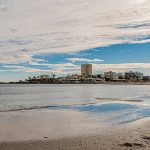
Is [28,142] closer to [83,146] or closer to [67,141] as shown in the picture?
[67,141]

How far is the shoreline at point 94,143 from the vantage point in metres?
11.9

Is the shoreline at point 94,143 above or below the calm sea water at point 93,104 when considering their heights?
above

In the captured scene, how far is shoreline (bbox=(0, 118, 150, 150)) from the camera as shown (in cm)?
1190

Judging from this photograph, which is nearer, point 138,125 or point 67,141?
point 67,141

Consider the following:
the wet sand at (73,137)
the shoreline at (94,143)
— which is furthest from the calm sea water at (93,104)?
the shoreline at (94,143)

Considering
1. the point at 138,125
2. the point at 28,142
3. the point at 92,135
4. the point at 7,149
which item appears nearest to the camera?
the point at 7,149

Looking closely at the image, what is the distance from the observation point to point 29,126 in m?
18.2

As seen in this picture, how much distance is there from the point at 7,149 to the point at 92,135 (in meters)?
4.48

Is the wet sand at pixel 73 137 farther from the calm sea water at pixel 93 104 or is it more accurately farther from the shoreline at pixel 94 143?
the calm sea water at pixel 93 104

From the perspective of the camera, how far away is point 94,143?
12641 millimetres

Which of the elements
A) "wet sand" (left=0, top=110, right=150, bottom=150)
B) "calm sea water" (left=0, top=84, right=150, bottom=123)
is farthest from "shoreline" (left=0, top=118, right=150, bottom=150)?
"calm sea water" (left=0, top=84, right=150, bottom=123)

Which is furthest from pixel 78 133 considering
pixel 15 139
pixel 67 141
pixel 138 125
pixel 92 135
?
pixel 138 125

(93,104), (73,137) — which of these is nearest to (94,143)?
(73,137)

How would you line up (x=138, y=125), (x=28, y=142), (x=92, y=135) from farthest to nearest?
(x=138, y=125) → (x=92, y=135) → (x=28, y=142)
